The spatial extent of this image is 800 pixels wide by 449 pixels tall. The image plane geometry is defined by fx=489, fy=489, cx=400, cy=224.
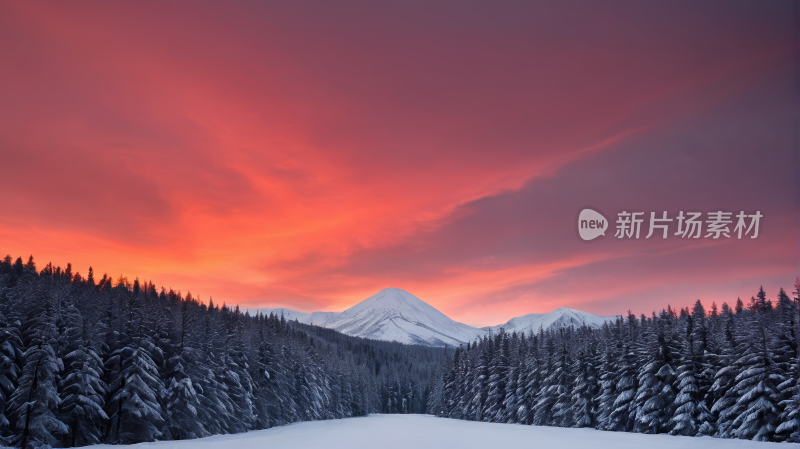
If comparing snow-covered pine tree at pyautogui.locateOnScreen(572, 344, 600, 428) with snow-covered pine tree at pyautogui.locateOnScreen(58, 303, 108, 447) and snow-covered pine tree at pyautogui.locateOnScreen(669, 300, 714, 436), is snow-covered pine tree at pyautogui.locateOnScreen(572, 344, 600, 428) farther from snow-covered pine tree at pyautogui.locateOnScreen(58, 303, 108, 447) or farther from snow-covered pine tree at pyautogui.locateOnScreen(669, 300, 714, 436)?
snow-covered pine tree at pyautogui.locateOnScreen(58, 303, 108, 447)

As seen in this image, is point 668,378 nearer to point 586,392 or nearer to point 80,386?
point 586,392

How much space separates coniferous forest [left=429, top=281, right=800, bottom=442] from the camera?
41.5 meters

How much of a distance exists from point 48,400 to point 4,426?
10.3 feet

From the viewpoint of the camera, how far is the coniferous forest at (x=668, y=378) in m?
41.5

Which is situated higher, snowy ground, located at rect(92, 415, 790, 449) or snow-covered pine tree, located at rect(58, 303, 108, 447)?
snow-covered pine tree, located at rect(58, 303, 108, 447)

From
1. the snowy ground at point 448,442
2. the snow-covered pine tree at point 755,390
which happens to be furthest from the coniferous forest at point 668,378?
the snowy ground at point 448,442

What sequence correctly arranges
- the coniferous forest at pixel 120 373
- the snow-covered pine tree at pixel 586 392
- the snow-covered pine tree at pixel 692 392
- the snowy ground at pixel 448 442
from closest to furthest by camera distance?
the snowy ground at pixel 448 442 → the coniferous forest at pixel 120 373 → the snow-covered pine tree at pixel 692 392 → the snow-covered pine tree at pixel 586 392

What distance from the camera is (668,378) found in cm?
5188

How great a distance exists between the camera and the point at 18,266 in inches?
3836

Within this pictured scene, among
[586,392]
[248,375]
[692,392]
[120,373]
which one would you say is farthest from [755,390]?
[248,375]

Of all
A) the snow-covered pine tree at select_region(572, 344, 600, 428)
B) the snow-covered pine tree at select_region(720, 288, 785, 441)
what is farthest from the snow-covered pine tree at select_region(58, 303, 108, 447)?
the snow-covered pine tree at select_region(572, 344, 600, 428)

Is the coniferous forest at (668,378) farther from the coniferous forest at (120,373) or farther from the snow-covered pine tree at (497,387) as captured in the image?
the coniferous forest at (120,373)

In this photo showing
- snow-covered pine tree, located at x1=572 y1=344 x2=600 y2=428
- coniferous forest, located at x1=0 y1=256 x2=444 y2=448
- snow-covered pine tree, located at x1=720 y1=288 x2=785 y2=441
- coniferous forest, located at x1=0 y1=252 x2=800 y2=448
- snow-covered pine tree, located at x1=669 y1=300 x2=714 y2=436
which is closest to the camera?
coniferous forest, located at x1=0 y1=256 x2=444 y2=448

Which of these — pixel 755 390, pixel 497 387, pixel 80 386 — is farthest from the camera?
pixel 497 387
